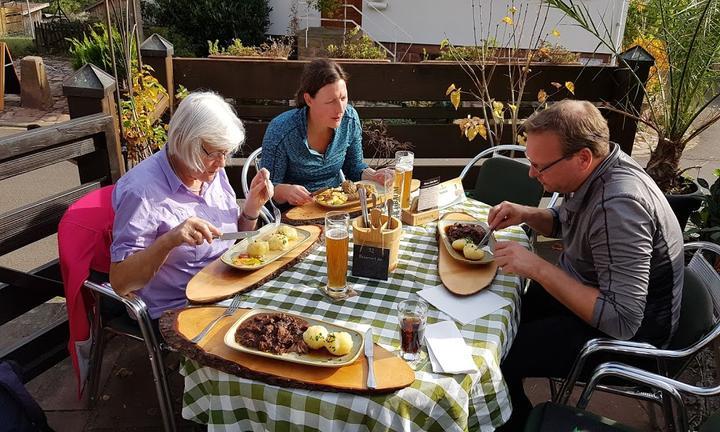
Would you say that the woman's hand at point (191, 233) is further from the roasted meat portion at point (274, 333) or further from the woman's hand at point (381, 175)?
the woman's hand at point (381, 175)

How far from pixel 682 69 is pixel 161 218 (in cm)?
348

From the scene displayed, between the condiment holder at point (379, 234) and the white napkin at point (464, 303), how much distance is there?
22 cm

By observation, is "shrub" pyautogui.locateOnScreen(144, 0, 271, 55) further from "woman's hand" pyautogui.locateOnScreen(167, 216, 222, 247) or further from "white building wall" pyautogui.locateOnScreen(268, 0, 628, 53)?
"woman's hand" pyautogui.locateOnScreen(167, 216, 222, 247)

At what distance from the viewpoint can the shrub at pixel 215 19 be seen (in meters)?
12.0

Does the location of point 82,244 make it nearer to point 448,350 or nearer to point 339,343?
point 339,343

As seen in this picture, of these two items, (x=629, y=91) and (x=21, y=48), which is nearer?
(x=629, y=91)

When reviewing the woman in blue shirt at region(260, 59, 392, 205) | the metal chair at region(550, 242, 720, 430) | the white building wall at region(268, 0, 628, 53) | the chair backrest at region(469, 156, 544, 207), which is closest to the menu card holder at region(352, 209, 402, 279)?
the metal chair at region(550, 242, 720, 430)

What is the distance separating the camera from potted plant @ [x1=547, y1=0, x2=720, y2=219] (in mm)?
3533

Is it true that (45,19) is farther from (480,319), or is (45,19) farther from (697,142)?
(480,319)

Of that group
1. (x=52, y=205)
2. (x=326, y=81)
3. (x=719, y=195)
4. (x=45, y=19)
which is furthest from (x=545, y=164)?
(x=45, y=19)

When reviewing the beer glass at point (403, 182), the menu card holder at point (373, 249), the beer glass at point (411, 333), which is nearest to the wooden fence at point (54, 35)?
the beer glass at point (403, 182)

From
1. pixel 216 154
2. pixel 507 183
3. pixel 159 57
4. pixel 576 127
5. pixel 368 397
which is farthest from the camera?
pixel 159 57

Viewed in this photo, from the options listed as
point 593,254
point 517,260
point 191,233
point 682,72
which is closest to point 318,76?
point 191,233

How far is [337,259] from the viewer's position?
6.34 feet
